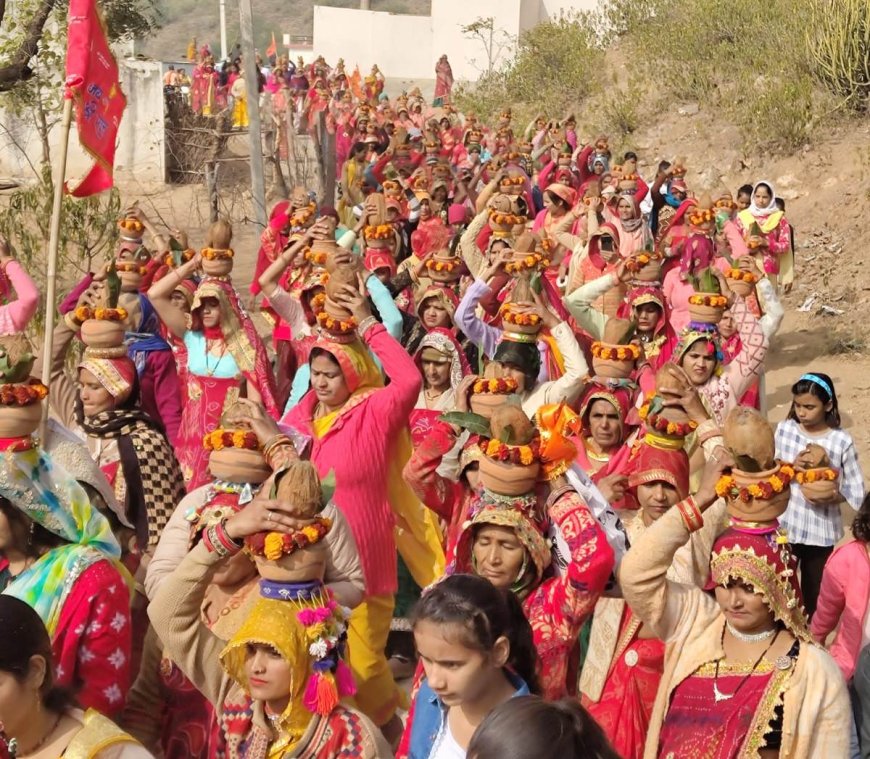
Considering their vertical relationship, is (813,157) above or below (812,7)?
below

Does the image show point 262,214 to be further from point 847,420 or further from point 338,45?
point 338,45

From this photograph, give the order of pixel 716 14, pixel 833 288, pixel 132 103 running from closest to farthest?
1. pixel 833 288
2. pixel 132 103
3. pixel 716 14

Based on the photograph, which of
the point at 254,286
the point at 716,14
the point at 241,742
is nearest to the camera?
the point at 241,742

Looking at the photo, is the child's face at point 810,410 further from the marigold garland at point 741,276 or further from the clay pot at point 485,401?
the clay pot at point 485,401

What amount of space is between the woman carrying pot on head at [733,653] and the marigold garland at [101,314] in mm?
3211

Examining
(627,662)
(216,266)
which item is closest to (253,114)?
(216,266)

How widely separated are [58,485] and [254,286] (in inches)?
193

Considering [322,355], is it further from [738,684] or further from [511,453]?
[738,684]

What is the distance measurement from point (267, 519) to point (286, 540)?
82 mm

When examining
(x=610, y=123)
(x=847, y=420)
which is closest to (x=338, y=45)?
(x=610, y=123)

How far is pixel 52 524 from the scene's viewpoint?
4.07m

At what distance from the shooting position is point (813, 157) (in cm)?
2130

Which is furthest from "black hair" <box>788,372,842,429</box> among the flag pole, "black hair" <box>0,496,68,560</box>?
"black hair" <box>0,496,68,560</box>

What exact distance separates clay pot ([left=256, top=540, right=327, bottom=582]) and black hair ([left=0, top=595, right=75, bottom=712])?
702 mm
